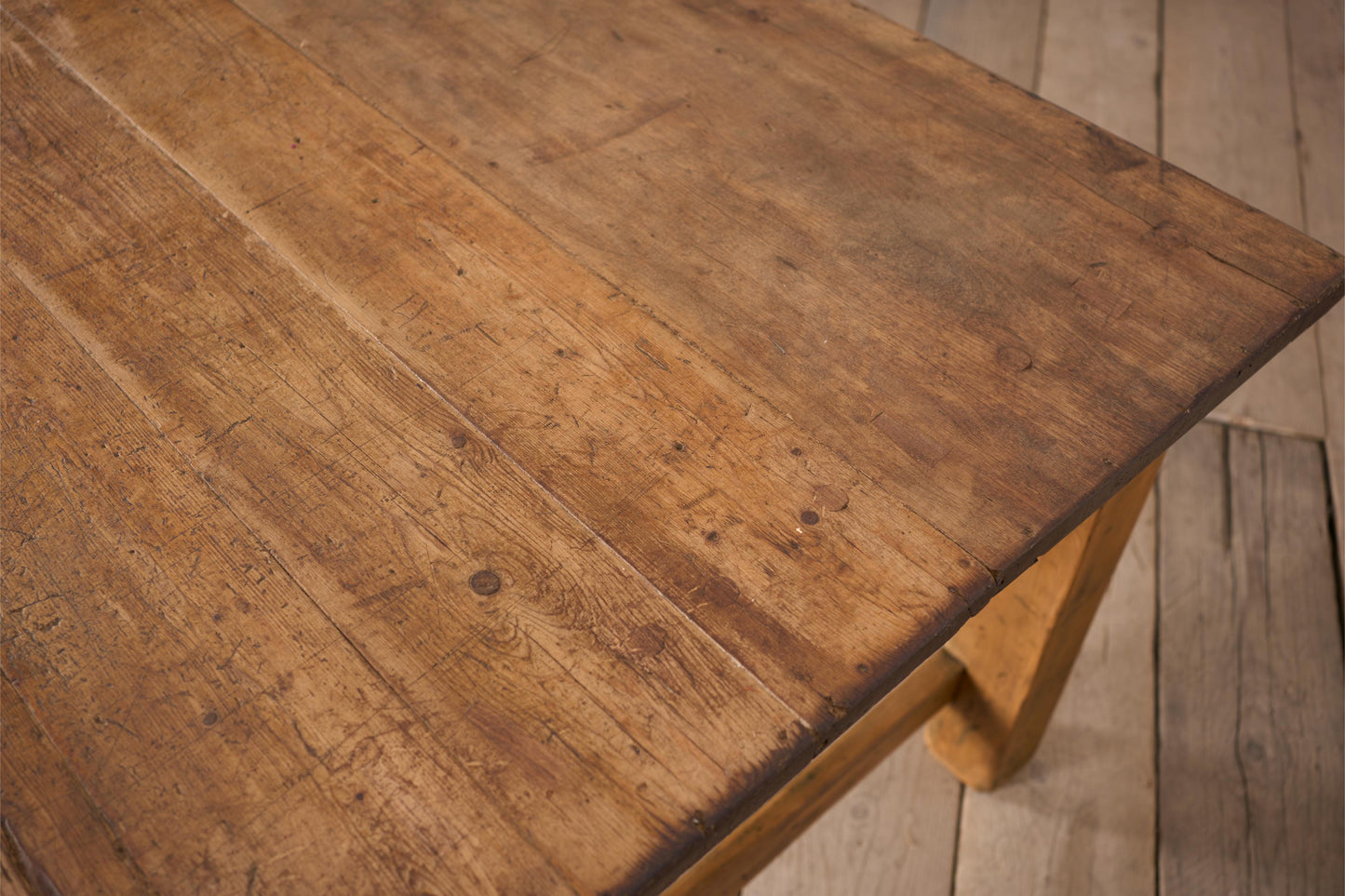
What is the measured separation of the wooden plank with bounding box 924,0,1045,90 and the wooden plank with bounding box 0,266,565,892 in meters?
1.93

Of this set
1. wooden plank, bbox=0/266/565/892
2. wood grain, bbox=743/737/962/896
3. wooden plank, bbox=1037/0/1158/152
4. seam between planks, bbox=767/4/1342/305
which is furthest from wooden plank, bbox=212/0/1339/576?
wooden plank, bbox=1037/0/1158/152

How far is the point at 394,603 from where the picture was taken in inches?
24.9

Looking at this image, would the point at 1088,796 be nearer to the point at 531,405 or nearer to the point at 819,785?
the point at 819,785

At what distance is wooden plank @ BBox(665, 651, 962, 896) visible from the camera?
99cm

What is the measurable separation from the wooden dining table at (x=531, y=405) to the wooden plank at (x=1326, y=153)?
0.89 meters

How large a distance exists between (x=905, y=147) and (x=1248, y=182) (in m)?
1.40

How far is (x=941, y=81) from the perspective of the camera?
3.18 feet

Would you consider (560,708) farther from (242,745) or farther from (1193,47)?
(1193,47)

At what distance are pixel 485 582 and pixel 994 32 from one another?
6.72 ft

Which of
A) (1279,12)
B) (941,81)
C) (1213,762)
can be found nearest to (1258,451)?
(1213,762)

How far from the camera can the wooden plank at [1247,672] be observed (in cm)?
128

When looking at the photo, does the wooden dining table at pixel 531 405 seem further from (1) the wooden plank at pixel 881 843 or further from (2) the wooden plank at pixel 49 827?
(1) the wooden plank at pixel 881 843

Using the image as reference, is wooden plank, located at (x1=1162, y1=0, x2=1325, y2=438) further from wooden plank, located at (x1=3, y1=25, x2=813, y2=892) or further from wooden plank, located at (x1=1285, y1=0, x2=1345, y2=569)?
wooden plank, located at (x1=3, y1=25, x2=813, y2=892)

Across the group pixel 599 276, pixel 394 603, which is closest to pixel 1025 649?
pixel 599 276
